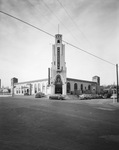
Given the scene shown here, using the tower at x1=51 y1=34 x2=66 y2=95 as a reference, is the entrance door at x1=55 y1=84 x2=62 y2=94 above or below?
below

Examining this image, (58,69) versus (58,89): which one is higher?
(58,69)

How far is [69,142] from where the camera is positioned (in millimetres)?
5020

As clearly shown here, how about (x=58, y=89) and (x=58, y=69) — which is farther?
(x=58, y=69)

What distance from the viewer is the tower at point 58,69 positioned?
1806 inches

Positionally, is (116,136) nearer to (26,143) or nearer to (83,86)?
(26,143)

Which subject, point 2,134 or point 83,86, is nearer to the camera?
point 2,134

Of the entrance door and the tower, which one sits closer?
the entrance door

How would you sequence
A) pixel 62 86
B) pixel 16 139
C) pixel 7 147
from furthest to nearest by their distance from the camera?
pixel 62 86 < pixel 16 139 < pixel 7 147

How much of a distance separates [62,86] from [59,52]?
41.8 feet

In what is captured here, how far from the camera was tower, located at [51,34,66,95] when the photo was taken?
45875mm

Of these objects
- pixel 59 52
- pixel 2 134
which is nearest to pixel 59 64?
pixel 59 52

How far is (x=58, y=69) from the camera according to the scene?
152 ft

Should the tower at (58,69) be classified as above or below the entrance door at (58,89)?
above

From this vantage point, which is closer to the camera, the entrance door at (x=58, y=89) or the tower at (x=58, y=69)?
the entrance door at (x=58, y=89)
